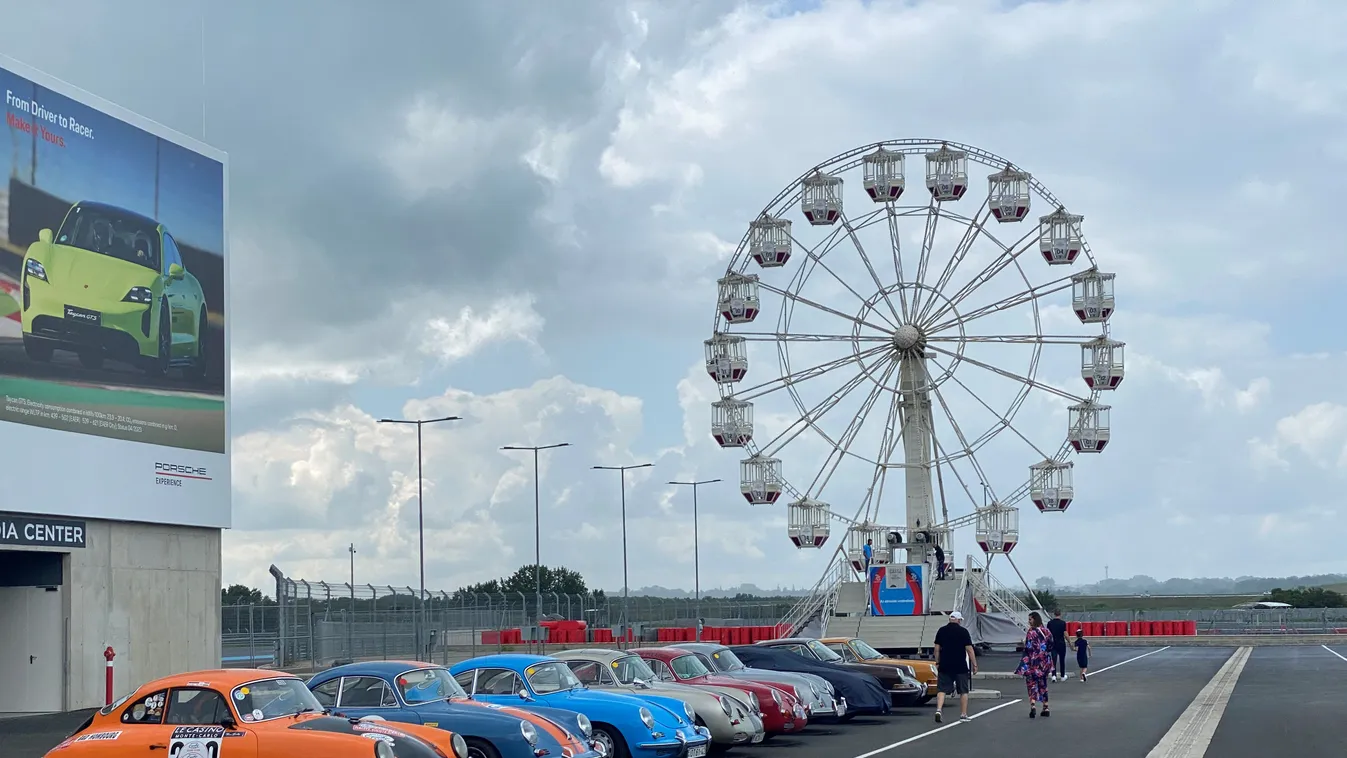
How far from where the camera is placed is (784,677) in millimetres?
23047

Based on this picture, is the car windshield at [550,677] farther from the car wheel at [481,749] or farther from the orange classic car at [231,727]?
the orange classic car at [231,727]

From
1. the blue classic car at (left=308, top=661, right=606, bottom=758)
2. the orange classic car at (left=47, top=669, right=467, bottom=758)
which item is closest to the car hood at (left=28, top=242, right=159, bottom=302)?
the blue classic car at (left=308, top=661, right=606, bottom=758)

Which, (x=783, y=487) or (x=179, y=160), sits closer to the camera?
(x=179, y=160)

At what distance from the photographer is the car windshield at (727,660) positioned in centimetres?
2323

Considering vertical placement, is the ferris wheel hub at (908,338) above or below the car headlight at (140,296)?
above

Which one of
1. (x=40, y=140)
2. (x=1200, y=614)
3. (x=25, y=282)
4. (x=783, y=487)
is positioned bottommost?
(x=1200, y=614)

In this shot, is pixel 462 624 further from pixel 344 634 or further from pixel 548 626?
pixel 548 626

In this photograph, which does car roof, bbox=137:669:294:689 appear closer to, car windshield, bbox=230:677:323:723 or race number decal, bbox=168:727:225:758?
car windshield, bbox=230:677:323:723

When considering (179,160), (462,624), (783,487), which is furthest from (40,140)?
(783,487)

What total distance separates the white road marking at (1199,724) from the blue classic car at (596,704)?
5.87 metres

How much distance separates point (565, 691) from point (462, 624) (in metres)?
24.1

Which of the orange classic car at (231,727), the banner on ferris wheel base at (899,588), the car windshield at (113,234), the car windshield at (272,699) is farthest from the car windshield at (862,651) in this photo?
the banner on ferris wheel base at (899,588)

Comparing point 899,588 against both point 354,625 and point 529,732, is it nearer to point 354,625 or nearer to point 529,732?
point 354,625

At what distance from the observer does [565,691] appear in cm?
1789
